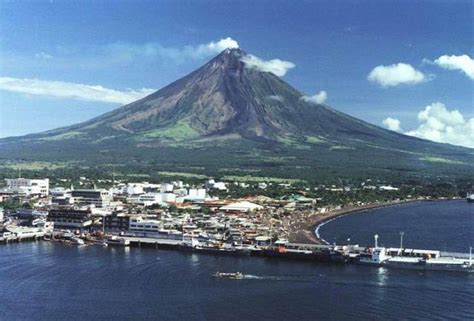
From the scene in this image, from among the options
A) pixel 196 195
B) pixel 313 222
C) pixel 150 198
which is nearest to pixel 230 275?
pixel 313 222

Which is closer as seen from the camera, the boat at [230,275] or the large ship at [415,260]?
the boat at [230,275]

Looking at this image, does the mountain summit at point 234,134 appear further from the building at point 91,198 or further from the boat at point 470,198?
the building at point 91,198

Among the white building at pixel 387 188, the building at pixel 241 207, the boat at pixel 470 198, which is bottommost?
the building at pixel 241 207

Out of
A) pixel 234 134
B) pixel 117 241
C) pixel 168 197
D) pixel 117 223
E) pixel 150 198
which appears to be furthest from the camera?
pixel 234 134

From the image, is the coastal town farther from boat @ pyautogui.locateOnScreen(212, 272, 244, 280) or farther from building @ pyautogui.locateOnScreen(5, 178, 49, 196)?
boat @ pyautogui.locateOnScreen(212, 272, 244, 280)

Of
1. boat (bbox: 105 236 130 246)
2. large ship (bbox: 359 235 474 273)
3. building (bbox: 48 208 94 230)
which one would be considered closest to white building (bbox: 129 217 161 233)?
boat (bbox: 105 236 130 246)

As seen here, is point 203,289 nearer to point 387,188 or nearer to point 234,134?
point 387,188

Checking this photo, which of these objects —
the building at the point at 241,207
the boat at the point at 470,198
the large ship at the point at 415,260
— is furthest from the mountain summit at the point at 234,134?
the large ship at the point at 415,260
